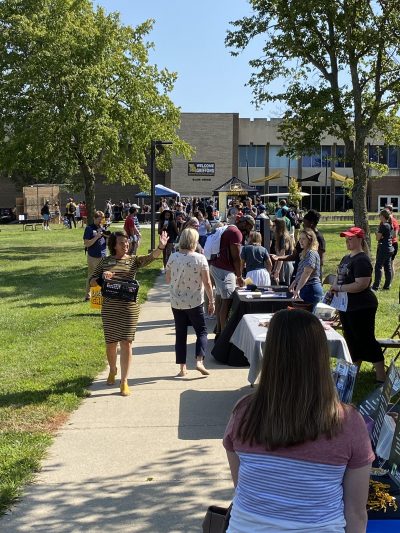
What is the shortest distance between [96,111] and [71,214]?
1651cm

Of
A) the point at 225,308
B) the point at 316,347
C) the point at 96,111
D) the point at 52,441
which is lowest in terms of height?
the point at 52,441

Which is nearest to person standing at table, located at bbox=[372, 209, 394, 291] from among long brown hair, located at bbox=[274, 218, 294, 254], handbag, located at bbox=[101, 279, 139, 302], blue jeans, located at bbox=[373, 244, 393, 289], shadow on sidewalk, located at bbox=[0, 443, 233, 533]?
blue jeans, located at bbox=[373, 244, 393, 289]

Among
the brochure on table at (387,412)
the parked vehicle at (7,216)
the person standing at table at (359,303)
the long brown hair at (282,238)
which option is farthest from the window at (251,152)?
the brochure on table at (387,412)

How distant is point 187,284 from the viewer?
759cm

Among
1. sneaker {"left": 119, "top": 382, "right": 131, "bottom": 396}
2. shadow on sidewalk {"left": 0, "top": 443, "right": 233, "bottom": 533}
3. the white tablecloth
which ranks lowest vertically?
shadow on sidewalk {"left": 0, "top": 443, "right": 233, "bottom": 533}

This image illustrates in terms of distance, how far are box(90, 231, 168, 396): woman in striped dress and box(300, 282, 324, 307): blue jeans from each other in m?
1.86

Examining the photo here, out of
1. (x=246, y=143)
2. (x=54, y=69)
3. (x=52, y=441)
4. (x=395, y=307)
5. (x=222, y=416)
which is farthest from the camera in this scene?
(x=246, y=143)

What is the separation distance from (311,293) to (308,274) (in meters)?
0.34

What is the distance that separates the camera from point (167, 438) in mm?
5684

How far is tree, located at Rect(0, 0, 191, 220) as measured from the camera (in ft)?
85.0

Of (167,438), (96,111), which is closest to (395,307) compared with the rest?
(167,438)

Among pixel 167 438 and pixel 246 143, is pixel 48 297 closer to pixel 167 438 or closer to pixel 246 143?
pixel 167 438

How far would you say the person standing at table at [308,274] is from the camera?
7.54m

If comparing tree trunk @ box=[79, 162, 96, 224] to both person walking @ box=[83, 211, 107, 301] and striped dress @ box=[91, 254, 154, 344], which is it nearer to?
person walking @ box=[83, 211, 107, 301]
